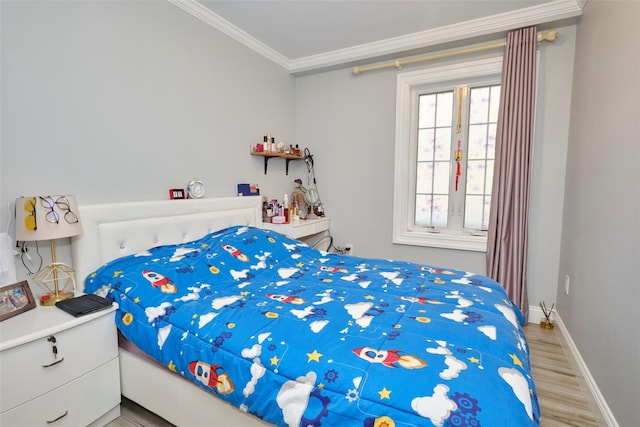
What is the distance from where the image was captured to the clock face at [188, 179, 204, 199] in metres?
2.30

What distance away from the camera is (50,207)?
1.41m

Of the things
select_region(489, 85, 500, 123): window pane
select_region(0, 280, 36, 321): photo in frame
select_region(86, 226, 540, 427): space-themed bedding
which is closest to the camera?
select_region(86, 226, 540, 427): space-themed bedding

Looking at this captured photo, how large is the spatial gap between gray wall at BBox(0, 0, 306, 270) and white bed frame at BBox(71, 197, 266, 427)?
0.12 m

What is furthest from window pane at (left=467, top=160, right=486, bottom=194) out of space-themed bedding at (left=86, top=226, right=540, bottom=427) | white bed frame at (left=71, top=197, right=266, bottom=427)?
white bed frame at (left=71, top=197, right=266, bottom=427)

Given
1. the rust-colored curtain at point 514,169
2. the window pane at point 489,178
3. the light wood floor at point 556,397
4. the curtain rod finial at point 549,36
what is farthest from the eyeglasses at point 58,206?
the curtain rod finial at point 549,36

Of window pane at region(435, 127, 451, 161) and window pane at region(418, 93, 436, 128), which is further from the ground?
window pane at region(418, 93, 436, 128)

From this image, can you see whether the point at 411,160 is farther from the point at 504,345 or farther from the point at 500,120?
the point at 504,345

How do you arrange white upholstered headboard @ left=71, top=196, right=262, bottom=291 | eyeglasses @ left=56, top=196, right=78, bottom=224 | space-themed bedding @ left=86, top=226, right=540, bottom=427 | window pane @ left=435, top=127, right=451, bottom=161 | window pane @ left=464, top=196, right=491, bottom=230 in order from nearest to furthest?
1. space-themed bedding @ left=86, top=226, right=540, bottom=427
2. eyeglasses @ left=56, top=196, right=78, bottom=224
3. white upholstered headboard @ left=71, top=196, right=262, bottom=291
4. window pane @ left=464, top=196, right=491, bottom=230
5. window pane @ left=435, top=127, right=451, bottom=161

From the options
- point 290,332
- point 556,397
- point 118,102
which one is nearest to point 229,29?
point 118,102

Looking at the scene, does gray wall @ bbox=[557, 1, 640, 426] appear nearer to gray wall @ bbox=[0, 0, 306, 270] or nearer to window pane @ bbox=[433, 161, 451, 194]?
window pane @ bbox=[433, 161, 451, 194]

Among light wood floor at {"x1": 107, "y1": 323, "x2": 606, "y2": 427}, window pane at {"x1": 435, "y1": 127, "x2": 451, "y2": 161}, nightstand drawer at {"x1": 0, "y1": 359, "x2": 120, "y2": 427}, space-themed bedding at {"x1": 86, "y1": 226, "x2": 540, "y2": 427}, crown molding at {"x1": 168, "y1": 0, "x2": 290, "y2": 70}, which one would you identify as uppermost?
crown molding at {"x1": 168, "y1": 0, "x2": 290, "y2": 70}

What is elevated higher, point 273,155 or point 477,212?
point 273,155

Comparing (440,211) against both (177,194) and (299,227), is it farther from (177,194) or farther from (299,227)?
(177,194)

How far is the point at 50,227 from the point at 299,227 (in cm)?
186
